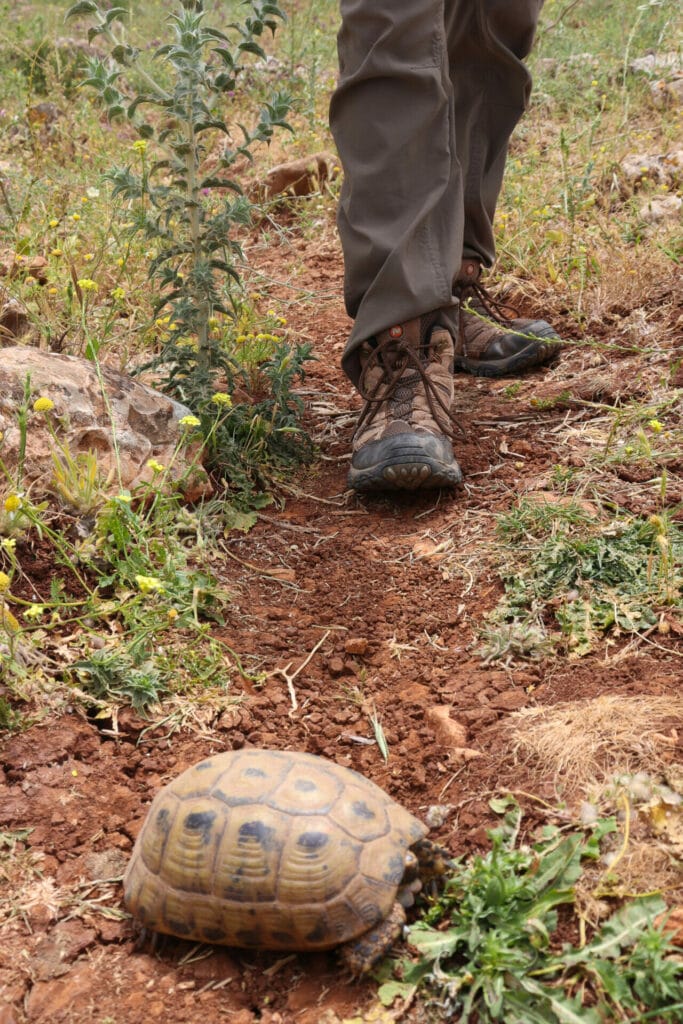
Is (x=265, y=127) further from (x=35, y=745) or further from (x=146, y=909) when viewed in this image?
(x=146, y=909)

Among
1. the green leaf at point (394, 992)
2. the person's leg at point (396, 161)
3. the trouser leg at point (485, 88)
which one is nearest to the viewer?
the green leaf at point (394, 992)

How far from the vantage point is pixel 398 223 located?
8.99 ft

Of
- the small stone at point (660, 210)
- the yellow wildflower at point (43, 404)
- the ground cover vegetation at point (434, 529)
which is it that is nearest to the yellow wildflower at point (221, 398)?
the ground cover vegetation at point (434, 529)

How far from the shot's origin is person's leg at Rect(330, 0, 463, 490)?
2.61m

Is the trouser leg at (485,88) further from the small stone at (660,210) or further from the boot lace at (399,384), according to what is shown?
the small stone at (660,210)

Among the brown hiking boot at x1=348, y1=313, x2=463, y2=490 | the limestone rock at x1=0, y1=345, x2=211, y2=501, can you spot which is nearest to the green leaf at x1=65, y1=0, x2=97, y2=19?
the limestone rock at x1=0, y1=345, x2=211, y2=501

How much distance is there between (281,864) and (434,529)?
4.22 ft

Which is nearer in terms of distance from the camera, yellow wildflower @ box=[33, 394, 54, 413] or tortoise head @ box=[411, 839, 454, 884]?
tortoise head @ box=[411, 839, 454, 884]

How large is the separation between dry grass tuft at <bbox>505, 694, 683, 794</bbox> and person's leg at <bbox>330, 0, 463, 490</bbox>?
1.01 m

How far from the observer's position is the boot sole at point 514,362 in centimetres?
351

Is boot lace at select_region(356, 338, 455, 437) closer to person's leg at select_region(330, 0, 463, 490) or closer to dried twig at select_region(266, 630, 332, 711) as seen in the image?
person's leg at select_region(330, 0, 463, 490)

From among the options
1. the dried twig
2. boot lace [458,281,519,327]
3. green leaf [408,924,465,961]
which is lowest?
the dried twig

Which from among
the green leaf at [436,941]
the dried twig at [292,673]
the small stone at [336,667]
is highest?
the green leaf at [436,941]

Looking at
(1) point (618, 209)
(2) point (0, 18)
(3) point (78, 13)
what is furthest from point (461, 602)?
(2) point (0, 18)
